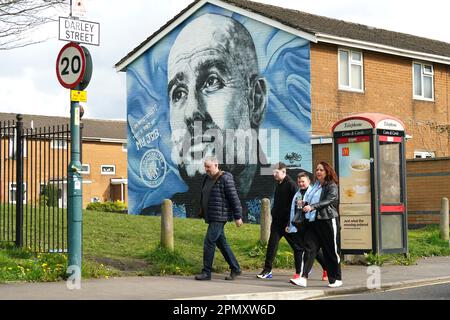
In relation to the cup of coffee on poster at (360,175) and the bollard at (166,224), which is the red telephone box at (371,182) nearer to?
the cup of coffee on poster at (360,175)

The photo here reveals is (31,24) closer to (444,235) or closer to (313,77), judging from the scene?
(444,235)

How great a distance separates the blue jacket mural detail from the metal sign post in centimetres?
1669

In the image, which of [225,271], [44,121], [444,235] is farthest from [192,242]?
[44,121]

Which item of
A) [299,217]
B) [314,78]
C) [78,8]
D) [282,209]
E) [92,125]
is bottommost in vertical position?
[299,217]

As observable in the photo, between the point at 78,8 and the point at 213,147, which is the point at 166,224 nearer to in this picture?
the point at 78,8

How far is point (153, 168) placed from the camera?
33.5 meters

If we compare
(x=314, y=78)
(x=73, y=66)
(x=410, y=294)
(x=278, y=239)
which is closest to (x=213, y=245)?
(x=278, y=239)

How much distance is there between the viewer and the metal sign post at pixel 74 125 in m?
11.2

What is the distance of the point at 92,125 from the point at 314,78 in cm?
3259

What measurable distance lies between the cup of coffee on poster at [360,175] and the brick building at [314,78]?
10028 mm

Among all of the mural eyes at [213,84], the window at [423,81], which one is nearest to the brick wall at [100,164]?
the mural eyes at [213,84]

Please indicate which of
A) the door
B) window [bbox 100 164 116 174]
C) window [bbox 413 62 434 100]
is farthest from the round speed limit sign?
window [bbox 100 164 116 174]

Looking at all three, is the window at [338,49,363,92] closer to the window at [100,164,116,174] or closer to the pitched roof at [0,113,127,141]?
the pitched roof at [0,113,127,141]

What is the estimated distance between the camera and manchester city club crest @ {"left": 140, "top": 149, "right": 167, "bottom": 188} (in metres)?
32.9
